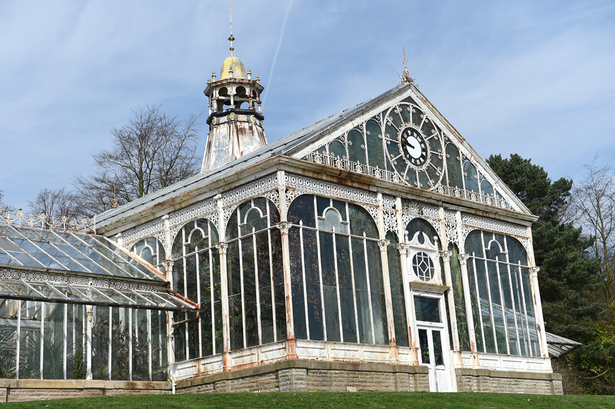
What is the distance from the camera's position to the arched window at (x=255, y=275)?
67.9 feet

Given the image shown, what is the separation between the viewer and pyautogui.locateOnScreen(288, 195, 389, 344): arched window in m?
20.8

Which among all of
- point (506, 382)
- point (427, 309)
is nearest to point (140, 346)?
point (427, 309)

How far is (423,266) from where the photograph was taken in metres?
24.4

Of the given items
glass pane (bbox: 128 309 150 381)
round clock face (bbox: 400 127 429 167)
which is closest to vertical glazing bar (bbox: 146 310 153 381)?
glass pane (bbox: 128 309 150 381)

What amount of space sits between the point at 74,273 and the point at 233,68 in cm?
1651

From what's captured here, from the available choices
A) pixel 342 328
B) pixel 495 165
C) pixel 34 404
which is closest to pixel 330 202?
pixel 342 328

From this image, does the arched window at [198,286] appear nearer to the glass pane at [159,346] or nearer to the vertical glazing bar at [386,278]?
the glass pane at [159,346]

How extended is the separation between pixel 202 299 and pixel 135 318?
90.8 inches

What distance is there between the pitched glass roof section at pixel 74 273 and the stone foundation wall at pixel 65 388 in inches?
83.7

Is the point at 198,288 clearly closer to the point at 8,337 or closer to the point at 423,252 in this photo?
the point at 8,337

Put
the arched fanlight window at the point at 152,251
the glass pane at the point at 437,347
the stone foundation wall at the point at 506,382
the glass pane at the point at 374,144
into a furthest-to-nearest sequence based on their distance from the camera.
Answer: the arched fanlight window at the point at 152,251 < the glass pane at the point at 374,144 < the stone foundation wall at the point at 506,382 < the glass pane at the point at 437,347

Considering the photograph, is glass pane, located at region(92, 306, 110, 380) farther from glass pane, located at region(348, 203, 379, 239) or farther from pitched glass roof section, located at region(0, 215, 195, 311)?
glass pane, located at region(348, 203, 379, 239)

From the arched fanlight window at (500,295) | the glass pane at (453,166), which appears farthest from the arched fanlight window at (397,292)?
the glass pane at (453,166)

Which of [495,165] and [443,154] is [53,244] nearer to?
[443,154]
